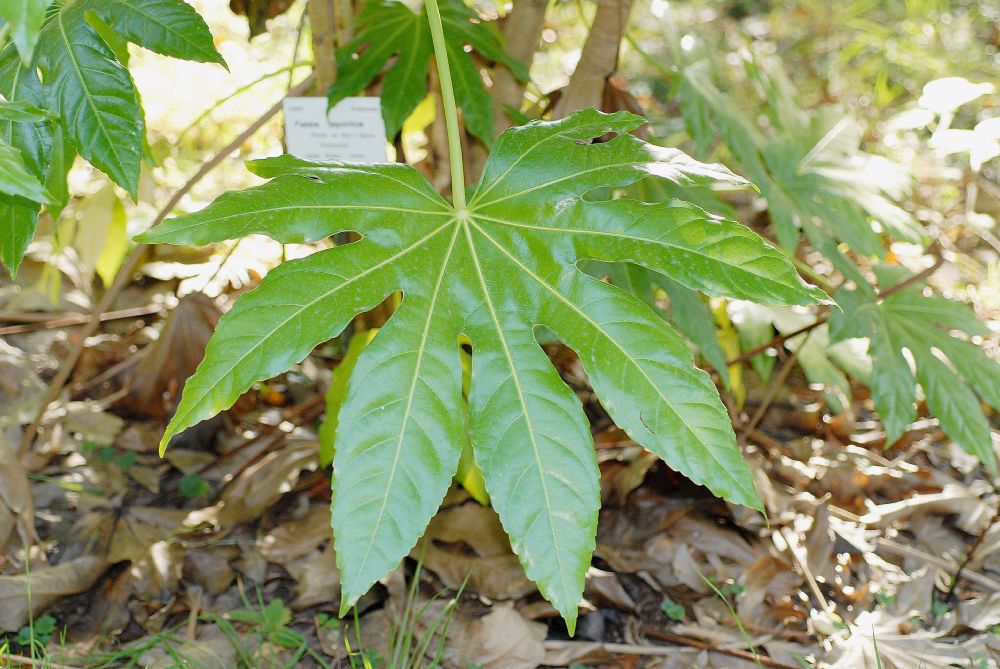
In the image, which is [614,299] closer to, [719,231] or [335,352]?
[719,231]

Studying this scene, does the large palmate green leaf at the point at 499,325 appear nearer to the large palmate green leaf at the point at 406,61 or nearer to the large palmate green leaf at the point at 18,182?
the large palmate green leaf at the point at 18,182

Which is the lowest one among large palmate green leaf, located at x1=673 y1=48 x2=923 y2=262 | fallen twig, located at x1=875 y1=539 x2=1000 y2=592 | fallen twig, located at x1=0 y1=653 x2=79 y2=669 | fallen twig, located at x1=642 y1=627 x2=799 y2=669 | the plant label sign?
fallen twig, located at x1=875 y1=539 x2=1000 y2=592

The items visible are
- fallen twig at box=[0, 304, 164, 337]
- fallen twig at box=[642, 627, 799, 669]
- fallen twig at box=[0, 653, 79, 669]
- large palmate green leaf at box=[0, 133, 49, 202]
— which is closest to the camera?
large palmate green leaf at box=[0, 133, 49, 202]

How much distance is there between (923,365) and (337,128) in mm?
1071

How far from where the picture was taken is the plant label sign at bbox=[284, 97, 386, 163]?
4.80 ft

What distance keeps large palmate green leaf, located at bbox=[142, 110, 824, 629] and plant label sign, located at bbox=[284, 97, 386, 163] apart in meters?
0.53

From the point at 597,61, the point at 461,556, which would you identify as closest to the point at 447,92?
the point at 597,61

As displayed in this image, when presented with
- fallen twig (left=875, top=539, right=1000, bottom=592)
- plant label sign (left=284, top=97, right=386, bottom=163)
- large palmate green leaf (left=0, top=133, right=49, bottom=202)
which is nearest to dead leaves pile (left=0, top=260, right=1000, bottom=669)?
fallen twig (left=875, top=539, right=1000, bottom=592)

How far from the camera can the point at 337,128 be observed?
1.47 m

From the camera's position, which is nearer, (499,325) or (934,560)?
(499,325)

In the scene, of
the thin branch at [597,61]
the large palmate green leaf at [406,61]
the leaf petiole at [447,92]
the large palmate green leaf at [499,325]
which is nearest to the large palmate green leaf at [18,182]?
the large palmate green leaf at [499,325]

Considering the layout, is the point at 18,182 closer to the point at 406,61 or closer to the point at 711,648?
the point at 406,61

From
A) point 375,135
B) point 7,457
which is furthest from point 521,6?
point 7,457

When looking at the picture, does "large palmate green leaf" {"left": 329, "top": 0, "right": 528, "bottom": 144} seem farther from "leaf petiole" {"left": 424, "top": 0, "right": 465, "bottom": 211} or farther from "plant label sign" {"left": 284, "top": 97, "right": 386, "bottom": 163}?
"leaf petiole" {"left": 424, "top": 0, "right": 465, "bottom": 211}
